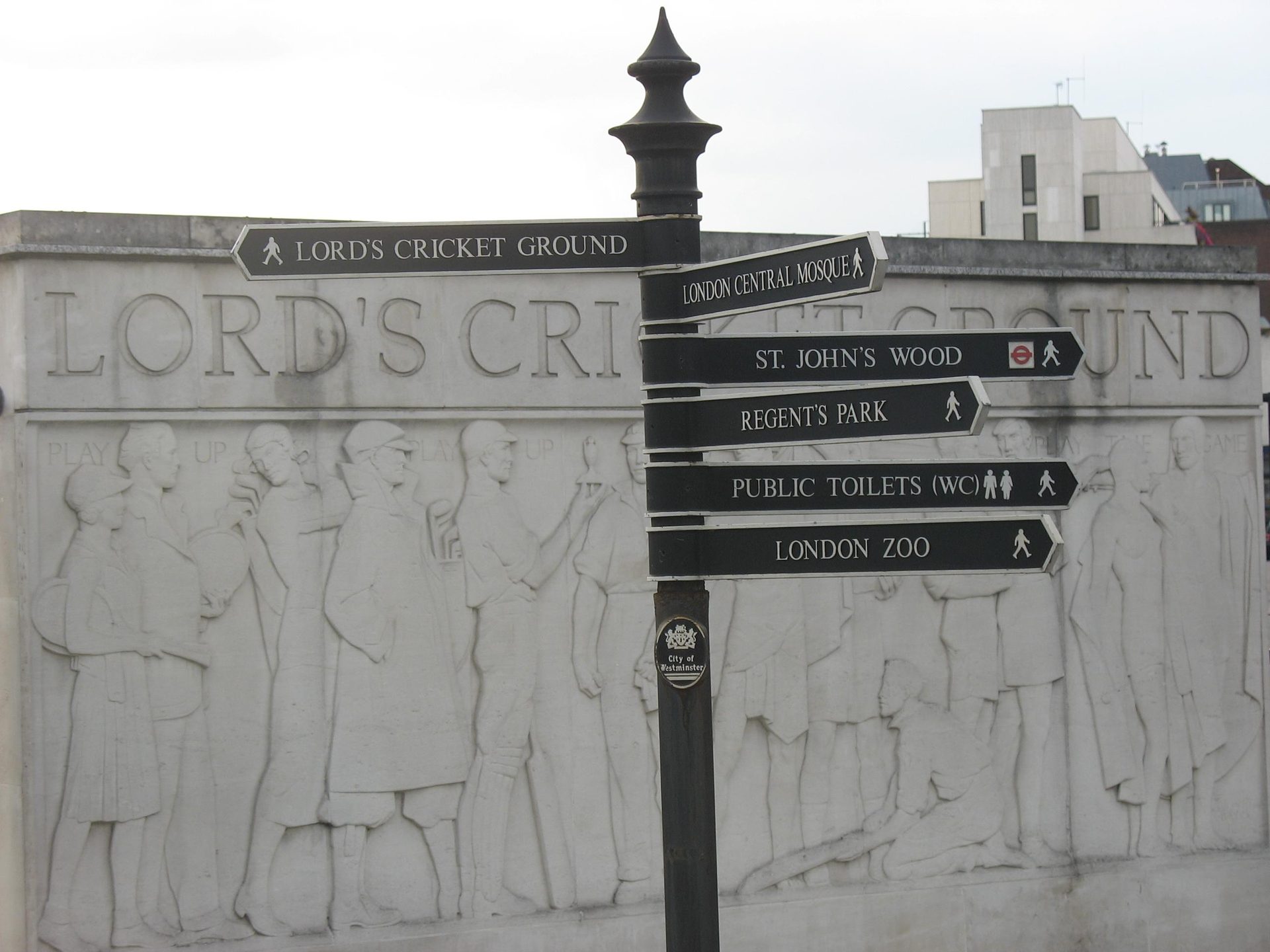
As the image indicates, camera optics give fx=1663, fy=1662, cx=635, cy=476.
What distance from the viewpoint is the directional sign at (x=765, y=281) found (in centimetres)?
489

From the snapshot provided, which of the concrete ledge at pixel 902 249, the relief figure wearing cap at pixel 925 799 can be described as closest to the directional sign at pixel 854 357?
the concrete ledge at pixel 902 249

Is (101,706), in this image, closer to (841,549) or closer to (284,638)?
(284,638)

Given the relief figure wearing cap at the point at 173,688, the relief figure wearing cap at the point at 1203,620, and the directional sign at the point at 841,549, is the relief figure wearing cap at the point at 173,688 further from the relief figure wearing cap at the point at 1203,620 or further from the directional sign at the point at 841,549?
the relief figure wearing cap at the point at 1203,620

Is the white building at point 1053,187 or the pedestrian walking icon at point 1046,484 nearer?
the pedestrian walking icon at point 1046,484

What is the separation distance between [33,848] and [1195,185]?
70.6 metres

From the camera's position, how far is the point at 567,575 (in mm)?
8953

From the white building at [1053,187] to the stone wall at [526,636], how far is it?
4495 cm

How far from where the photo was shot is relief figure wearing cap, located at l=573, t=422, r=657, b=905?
8977mm

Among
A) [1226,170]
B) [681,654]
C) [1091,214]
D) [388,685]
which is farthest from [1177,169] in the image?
[681,654]

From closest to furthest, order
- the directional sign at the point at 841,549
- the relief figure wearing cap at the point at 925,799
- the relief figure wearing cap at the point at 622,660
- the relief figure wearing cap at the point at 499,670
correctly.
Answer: the directional sign at the point at 841,549 → the relief figure wearing cap at the point at 499,670 → the relief figure wearing cap at the point at 622,660 → the relief figure wearing cap at the point at 925,799

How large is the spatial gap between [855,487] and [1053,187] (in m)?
51.5

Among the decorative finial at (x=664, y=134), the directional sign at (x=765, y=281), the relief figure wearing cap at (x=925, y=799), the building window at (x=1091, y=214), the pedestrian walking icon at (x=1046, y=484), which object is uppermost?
the building window at (x=1091, y=214)

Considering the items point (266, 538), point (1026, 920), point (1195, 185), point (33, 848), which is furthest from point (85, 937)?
point (1195, 185)

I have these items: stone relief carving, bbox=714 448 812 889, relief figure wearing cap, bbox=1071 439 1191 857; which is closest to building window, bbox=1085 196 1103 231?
relief figure wearing cap, bbox=1071 439 1191 857
